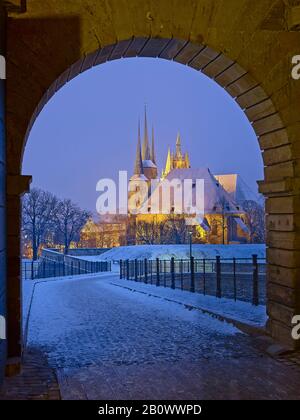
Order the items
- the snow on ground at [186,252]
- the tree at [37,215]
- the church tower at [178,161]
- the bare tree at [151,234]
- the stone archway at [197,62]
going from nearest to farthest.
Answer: the stone archway at [197,62] < the snow on ground at [186,252] < the tree at [37,215] < the bare tree at [151,234] < the church tower at [178,161]

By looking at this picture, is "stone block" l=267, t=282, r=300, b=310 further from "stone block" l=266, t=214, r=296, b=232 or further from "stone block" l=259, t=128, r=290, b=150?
"stone block" l=259, t=128, r=290, b=150

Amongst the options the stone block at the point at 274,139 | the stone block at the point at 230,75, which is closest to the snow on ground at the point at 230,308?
the stone block at the point at 274,139

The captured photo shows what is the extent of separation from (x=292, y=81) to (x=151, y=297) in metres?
8.59

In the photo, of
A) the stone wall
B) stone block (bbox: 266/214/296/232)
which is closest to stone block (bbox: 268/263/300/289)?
stone block (bbox: 266/214/296/232)

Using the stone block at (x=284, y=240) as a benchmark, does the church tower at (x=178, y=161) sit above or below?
above

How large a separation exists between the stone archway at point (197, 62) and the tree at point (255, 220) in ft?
178

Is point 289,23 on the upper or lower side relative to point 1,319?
upper

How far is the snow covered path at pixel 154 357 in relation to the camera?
201 inches

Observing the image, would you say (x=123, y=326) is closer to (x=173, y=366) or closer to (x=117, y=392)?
(x=173, y=366)

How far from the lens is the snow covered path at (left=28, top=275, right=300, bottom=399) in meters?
5.11

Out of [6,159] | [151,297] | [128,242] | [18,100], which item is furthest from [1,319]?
[128,242]

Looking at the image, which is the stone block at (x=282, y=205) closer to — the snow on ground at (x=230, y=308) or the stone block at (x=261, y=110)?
the stone block at (x=261, y=110)

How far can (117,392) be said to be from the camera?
503 centimetres

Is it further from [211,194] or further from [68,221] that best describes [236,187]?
[68,221]
